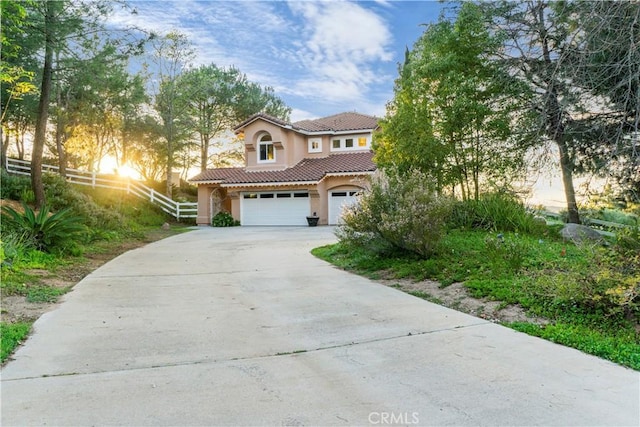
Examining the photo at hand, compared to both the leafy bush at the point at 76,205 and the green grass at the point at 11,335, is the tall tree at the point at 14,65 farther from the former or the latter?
the green grass at the point at 11,335

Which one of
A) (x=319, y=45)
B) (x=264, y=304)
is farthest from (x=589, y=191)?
(x=264, y=304)

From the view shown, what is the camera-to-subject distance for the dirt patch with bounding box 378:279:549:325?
4774mm

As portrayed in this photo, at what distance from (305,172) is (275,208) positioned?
8.99 feet

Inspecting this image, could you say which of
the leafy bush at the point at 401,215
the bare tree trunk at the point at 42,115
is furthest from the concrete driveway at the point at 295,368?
the bare tree trunk at the point at 42,115

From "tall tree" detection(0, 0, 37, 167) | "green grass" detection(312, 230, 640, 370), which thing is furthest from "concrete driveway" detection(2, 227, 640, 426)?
"tall tree" detection(0, 0, 37, 167)

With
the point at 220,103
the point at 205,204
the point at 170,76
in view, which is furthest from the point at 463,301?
Answer: the point at 220,103

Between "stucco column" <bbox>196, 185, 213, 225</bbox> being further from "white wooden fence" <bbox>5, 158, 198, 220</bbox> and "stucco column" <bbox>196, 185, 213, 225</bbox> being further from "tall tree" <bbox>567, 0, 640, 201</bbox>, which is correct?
"tall tree" <bbox>567, 0, 640, 201</bbox>

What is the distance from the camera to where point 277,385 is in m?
2.98

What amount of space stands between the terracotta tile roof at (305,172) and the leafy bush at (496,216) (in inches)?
373

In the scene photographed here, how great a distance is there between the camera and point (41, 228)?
28.8 ft

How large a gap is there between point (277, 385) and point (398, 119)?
32.8 ft

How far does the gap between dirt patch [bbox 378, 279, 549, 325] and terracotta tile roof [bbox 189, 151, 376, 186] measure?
1415 centimetres

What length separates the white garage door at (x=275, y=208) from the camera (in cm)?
2220

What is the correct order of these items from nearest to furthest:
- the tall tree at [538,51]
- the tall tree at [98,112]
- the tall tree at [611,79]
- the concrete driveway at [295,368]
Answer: the concrete driveway at [295,368] < the tall tree at [611,79] < the tall tree at [538,51] < the tall tree at [98,112]
